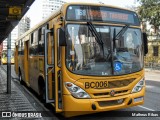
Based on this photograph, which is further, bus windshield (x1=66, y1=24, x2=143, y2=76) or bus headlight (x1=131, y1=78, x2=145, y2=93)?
bus headlight (x1=131, y1=78, x2=145, y2=93)

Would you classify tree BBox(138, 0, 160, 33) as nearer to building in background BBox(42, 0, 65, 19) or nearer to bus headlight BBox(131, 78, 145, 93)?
building in background BBox(42, 0, 65, 19)

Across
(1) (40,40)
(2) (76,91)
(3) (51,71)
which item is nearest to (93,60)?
(2) (76,91)

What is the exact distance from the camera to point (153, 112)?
8.86 metres

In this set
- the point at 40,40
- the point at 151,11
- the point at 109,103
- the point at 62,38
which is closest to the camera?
the point at 62,38

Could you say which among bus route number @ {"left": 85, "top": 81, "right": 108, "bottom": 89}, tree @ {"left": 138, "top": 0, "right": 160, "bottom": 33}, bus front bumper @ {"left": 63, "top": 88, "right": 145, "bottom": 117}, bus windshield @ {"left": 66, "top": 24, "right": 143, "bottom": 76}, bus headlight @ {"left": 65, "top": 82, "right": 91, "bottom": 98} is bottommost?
bus front bumper @ {"left": 63, "top": 88, "right": 145, "bottom": 117}

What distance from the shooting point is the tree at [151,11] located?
33312 millimetres

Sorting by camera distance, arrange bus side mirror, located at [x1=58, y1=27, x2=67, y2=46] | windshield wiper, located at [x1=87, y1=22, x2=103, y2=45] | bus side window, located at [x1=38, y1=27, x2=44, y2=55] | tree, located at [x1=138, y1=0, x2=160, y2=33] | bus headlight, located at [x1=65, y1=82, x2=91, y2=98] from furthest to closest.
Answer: tree, located at [x1=138, y1=0, x2=160, y2=33] < bus side window, located at [x1=38, y1=27, x2=44, y2=55] < windshield wiper, located at [x1=87, y1=22, x2=103, y2=45] < bus headlight, located at [x1=65, y1=82, x2=91, y2=98] < bus side mirror, located at [x1=58, y1=27, x2=67, y2=46]

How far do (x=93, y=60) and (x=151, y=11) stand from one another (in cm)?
2779

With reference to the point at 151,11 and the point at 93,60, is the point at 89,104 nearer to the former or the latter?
the point at 93,60

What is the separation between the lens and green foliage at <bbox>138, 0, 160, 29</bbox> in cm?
3331

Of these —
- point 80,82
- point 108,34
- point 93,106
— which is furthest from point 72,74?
point 108,34

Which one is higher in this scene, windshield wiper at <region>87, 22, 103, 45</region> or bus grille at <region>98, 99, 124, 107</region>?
windshield wiper at <region>87, 22, 103, 45</region>

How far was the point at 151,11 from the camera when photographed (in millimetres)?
33562

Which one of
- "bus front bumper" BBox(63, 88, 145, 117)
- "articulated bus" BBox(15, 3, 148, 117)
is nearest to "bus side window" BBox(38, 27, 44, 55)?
"articulated bus" BBox(15, 3, 148, 117)
